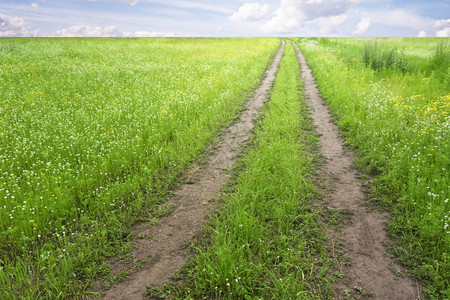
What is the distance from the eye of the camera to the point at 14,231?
465cm

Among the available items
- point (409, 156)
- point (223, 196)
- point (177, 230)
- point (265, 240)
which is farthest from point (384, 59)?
point (177, 230)

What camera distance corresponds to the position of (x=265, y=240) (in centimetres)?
451

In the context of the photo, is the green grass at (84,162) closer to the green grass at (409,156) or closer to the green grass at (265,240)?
the green grass at (265,240)

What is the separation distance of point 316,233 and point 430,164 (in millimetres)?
3895

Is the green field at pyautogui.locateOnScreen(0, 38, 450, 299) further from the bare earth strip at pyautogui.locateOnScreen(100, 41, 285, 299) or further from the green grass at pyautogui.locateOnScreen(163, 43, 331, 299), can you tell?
the bare earth strip at pyautogui.locateOnScreen(100, 41, 285, 299)

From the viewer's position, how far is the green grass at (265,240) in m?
3.75

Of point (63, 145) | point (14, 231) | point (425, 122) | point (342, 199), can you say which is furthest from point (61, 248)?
point (425, 122)

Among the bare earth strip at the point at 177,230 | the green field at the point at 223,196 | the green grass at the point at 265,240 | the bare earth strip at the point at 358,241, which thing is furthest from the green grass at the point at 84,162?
the bare earth strip at the point at 358,241

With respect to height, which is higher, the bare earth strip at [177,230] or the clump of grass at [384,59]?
the clump of grass at [384,59]

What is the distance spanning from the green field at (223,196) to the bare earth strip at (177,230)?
0.24 meters

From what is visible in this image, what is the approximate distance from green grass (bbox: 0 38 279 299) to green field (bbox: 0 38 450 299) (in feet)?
0.11

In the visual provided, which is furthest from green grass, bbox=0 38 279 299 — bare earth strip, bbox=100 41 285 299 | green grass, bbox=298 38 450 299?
green grass, bbox=298 38 450 299

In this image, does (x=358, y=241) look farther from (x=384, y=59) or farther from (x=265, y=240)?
(x=384, y=59)

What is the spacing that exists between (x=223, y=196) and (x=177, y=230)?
131 cm
